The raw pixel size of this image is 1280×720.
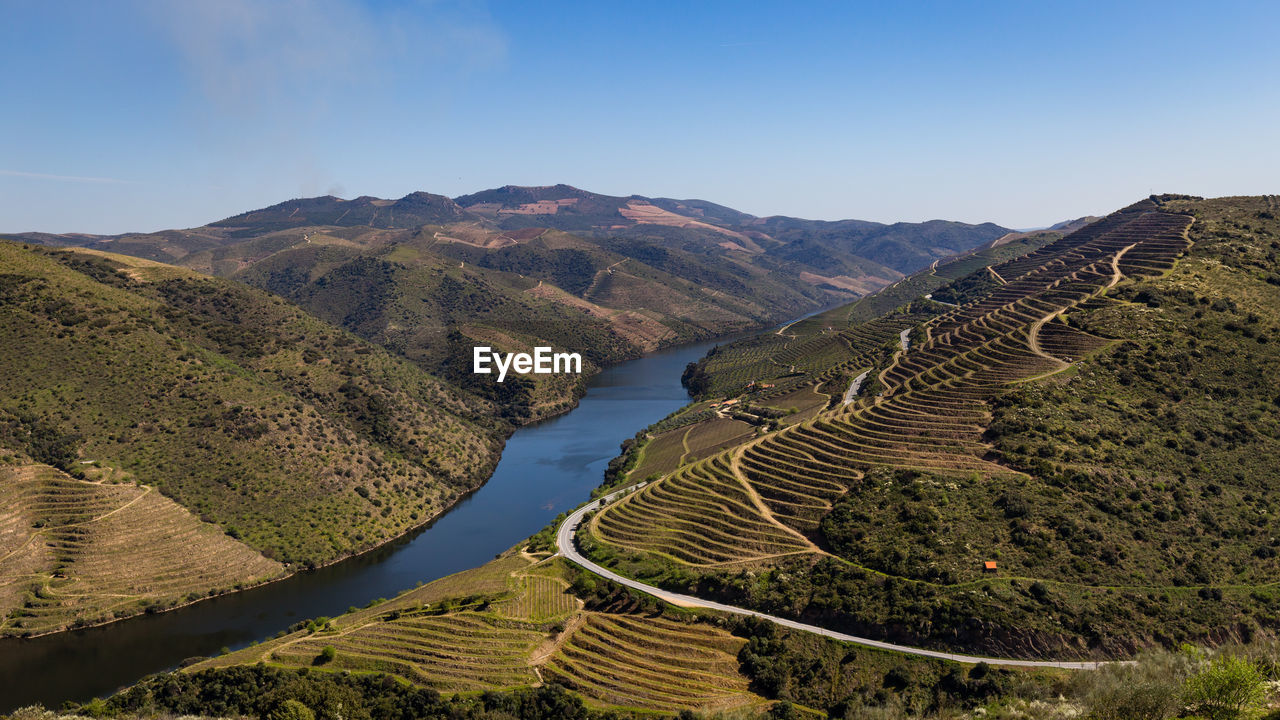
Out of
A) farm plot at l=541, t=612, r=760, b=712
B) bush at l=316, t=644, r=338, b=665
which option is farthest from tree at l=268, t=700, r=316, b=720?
farm plot at l=541, t=612, r=760, b=712

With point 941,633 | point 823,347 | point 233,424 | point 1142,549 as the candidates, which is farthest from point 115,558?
point 823,347

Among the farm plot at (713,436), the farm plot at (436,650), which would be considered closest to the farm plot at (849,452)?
the farm plot at (713,436)

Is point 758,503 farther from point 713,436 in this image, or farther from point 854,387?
point 854,387

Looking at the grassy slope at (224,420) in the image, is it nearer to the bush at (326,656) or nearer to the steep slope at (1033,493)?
the bush at (326,656)

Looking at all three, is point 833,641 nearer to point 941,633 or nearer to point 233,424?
point 941,633

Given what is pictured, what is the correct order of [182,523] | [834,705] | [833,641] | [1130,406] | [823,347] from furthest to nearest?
[823,347]
[182,523]
[1130,406]
[833,641]
[834,705]

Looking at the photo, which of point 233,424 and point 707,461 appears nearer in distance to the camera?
point 707,461

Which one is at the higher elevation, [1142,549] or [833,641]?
[1142,549]
